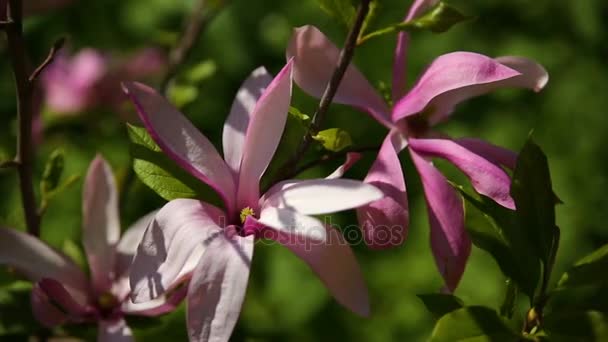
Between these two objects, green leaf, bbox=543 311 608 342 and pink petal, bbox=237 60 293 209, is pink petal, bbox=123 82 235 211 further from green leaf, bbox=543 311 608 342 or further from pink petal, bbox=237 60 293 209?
green leaf, bbox=543 311 608 342

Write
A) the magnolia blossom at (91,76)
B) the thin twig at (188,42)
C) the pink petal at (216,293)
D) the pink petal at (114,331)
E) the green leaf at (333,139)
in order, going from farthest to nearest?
1. the magnolia blossom at (91,76)
2. the thin twig at (188,42)
3. the pink petal at (114,331)
4. the green leaf at (333,139)
5. the pink petal at (216,293)

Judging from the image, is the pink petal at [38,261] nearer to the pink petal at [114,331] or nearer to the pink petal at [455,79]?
the pink petal at [114,331]

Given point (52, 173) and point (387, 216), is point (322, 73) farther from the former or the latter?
point (52, 173)

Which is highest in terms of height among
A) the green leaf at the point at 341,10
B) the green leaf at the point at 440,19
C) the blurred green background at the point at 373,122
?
the green leaf at the point at 440,19

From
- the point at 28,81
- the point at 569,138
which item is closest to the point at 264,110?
the point at 28,81

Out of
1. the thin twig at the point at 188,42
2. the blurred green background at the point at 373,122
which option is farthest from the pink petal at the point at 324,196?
the blurred green background at the point at 373,122

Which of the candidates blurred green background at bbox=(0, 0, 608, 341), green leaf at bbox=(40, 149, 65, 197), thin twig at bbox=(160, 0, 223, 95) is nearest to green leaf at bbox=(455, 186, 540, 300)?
green leaf at bbox=(40, 149, 65, 197)

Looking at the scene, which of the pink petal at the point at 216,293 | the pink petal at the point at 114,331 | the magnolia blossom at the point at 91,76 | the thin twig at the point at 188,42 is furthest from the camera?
the magnolia blossom at the point at 91,76
